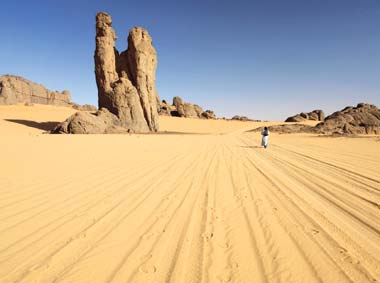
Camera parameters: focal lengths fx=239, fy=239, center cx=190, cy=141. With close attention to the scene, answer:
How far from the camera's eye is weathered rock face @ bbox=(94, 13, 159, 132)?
24250 mm

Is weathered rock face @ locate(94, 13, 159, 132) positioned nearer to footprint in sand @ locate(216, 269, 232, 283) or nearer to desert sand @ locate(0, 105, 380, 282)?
desert sand @ locate(0, 105, 380, 282)

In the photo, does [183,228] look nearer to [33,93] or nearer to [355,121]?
[355,121]

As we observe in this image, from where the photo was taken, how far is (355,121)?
3019cm

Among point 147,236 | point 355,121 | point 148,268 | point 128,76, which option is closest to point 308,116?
point 355,121

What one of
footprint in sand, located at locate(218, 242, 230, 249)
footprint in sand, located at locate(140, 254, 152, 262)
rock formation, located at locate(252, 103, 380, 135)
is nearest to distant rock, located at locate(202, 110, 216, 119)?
rock formation, located at locate(252, 103, 380, 135)

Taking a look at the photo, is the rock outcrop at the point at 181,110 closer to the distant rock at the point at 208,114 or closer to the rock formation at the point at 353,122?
the distant rock at the point at 208,114

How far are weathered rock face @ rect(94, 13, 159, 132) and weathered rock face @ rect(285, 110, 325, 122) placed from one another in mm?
48338

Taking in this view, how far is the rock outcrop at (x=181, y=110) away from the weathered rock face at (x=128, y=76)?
1098 inches

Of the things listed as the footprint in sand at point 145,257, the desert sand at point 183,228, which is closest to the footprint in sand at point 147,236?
the desert sand at point 183,228

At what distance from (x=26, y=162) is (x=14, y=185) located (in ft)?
7.29

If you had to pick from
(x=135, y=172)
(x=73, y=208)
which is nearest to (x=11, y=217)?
(x=73, y=208)

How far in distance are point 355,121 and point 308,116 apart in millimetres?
41639

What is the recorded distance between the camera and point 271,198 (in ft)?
14.5

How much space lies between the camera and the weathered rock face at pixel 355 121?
2812 centimetres
